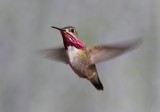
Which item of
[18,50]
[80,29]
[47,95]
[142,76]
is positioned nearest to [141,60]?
[142,76]

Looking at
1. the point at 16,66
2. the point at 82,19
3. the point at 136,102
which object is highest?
the point at 82,19

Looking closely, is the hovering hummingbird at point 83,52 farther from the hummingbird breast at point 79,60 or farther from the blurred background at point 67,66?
the blurred background at point 67,66

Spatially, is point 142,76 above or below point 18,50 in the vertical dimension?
below

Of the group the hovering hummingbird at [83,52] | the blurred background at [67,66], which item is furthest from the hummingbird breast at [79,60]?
the blurred background at [67,66]

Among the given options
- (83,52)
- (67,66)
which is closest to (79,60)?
(83,52)

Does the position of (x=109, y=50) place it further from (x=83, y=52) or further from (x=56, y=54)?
(x=56, y=54)

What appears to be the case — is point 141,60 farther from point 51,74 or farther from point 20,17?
point 20,17

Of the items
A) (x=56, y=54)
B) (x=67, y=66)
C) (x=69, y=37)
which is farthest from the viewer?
(x=67, y=66)

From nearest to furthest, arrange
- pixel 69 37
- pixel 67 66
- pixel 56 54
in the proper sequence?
pixel 69 37 → pixel 56 54 → pixel 67 66

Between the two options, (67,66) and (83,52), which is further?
(67,66)
